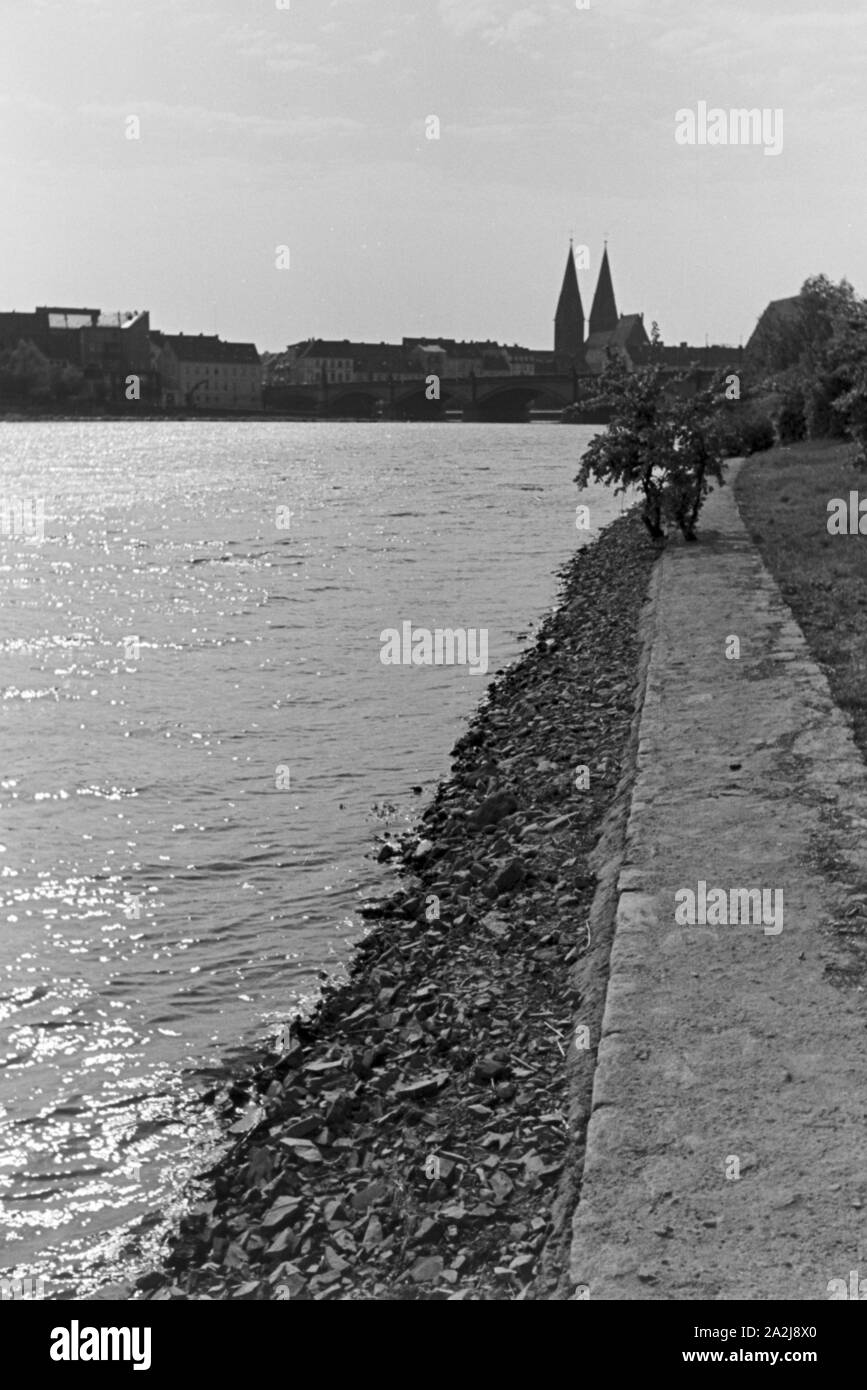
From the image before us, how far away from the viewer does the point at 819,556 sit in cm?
2052

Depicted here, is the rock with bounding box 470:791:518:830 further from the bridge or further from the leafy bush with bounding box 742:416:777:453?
the bridge

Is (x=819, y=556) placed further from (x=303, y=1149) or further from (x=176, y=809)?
(x=303, y=1149)

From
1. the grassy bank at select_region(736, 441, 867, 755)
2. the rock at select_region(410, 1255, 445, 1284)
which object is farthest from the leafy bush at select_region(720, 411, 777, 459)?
the rock at select_region(410, 1255, 445, 1284)

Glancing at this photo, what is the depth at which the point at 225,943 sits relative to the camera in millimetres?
9281

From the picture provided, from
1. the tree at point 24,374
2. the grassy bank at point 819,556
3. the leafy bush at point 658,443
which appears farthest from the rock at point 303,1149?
the tree at point 24,374

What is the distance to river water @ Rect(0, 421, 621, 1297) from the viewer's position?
688 cm

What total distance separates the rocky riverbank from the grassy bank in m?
2.46

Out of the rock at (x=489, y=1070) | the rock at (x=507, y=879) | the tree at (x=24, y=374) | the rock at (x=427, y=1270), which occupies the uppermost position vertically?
the tree at (x=24, y=374)
